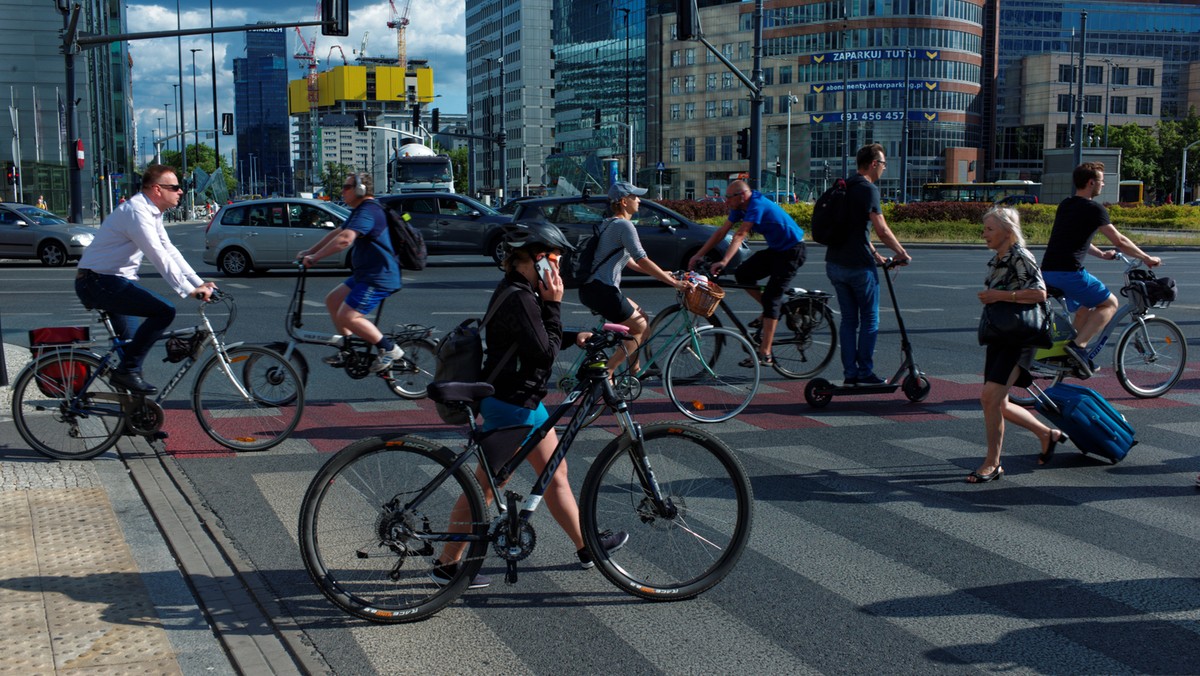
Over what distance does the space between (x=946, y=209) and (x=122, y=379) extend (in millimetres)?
37398

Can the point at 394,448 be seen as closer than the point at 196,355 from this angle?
Yes

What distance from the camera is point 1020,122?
106 metres

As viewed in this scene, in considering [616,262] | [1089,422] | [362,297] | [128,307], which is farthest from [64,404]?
[1089,422]

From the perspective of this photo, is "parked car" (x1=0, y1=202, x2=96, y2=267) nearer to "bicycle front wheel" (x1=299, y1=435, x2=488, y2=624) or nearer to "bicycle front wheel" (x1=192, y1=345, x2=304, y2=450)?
"bicycle front wheel" (x1=192, y1=345, x2=304, y2=450)

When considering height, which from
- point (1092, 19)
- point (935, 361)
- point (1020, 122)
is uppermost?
point (1092, 19)

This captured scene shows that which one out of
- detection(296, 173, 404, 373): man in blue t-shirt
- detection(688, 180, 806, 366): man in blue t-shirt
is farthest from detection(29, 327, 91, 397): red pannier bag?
detection(688, 180, 806, 366): man in blue t-shirt

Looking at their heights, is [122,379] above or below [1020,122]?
below

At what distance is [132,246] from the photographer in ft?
23.5

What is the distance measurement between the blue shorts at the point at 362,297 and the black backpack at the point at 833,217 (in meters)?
3.41

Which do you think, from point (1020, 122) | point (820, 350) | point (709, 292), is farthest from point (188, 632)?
point (1020, 122)

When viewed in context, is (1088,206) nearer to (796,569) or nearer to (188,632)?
(796,569)

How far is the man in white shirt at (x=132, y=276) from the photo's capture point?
7012mm

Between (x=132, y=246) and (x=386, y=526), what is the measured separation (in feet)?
12.0

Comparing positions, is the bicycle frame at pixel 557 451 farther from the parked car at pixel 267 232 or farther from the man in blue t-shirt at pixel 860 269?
the parked car at pixel 267 232
